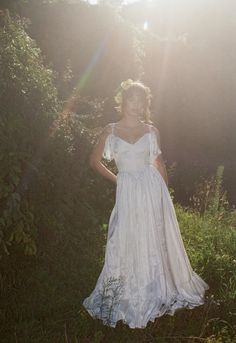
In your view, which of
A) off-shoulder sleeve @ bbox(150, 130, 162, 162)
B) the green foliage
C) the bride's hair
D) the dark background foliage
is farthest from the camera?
off-shoulder sleeve @ bbox(150, 130, 162, 162)

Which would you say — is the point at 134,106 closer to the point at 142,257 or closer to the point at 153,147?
the point at 153,147

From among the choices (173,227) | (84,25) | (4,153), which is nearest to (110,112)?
(84,25)

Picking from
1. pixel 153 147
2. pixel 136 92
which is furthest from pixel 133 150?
pixel 136 92

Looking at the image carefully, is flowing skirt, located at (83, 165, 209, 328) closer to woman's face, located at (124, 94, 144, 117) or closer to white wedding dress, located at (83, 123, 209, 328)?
white wedding dress, located at (83, 123, 209, 328)

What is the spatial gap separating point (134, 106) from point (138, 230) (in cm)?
Result: 110

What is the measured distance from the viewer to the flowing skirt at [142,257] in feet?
14.5

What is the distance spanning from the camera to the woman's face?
441cm

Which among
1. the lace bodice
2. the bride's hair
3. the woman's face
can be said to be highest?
the bride's hair

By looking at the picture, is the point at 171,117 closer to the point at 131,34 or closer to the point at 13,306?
the point at 131,34

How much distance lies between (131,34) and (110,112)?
90.0 inches

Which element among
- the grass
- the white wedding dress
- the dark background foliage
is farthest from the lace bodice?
the grass

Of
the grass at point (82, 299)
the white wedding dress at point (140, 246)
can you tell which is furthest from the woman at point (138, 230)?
the grass at point (82, 299)

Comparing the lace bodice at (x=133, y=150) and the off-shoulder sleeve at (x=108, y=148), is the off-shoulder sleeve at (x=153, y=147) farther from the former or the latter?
the off-shoulder sleeve at (x=108, y=148)

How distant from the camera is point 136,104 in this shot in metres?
4.44
